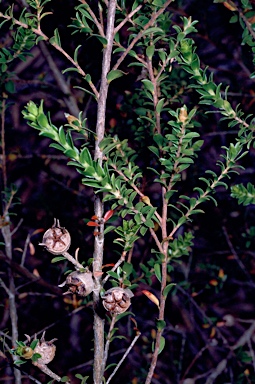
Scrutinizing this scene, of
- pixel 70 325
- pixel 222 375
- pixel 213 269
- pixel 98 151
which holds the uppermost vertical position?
pixel 98 151

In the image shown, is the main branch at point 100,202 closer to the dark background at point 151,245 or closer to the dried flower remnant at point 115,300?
the dried flower remnant at point 115,300

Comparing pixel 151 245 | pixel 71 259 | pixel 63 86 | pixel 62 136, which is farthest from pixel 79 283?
pixel 63 86

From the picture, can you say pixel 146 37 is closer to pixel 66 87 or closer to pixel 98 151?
pixel 98 151

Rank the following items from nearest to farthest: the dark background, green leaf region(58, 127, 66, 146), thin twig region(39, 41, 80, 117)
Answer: green leaf region(58, 127, 66, 146)
the dark background
thin twig region(39, 41, 80, 117)

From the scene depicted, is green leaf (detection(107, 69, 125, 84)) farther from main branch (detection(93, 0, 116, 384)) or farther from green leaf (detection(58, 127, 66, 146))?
green leaf (detection(58, 127, 66, 146))

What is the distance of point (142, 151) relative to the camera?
835 millimetres

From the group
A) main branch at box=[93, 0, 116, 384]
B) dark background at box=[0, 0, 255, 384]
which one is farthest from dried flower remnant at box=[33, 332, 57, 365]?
dark background at box=[0, 0, 255, 384]

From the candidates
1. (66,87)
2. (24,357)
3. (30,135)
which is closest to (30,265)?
(30,135)

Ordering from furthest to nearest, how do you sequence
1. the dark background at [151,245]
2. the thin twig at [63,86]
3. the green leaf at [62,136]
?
the thin twig at [63,86], the dark background at [151,245], the green leaf at [62,136]

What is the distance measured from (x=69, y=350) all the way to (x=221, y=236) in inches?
31.6

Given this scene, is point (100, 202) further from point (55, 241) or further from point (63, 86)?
point (63, 86)

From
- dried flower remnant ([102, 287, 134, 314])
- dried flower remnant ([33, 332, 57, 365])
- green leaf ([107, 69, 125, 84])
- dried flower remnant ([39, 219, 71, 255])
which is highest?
green leaf ([107, 69, 125, 84])

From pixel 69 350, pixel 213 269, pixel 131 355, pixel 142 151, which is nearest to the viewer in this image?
pixel 142 151

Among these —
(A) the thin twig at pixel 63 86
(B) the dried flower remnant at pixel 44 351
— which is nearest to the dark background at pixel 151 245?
(A) the thin twig at pixel 63 86
